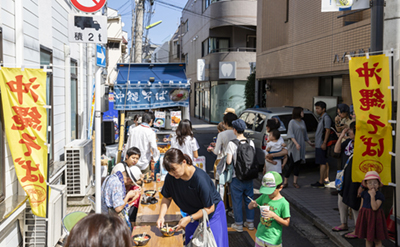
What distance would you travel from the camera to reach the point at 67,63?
7730 mm

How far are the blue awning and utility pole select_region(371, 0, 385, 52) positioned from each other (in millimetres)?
5832

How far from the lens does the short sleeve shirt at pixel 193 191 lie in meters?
3.76

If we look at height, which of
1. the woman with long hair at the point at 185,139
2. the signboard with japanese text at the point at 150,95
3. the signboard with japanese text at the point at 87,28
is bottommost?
the woman with long hair at the point at 185,139

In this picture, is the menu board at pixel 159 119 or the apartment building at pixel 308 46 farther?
the menu board at pixel 159 119

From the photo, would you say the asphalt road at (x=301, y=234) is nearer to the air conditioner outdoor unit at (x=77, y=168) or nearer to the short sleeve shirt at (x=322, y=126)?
the short sleeve shirt at (x=322, y=126)

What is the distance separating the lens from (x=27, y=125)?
419 centimetres

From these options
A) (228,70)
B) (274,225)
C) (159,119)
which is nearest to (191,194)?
(274,225)

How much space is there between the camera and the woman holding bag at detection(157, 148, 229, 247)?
3.69 metres

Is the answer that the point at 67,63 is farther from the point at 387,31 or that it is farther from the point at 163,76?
the point at 387,31

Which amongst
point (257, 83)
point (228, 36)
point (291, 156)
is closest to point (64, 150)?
point (291, 156)

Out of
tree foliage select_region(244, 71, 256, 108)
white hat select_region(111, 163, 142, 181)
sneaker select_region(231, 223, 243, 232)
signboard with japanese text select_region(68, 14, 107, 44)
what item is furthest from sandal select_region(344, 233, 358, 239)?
tree foliage select_region(244, 71, 256, 108)

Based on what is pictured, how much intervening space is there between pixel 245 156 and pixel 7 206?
3.50 m

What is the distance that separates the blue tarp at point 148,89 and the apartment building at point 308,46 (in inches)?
175

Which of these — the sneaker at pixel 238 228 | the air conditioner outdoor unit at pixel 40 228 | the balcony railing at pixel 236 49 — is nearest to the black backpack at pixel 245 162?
the sneaker at pixel 238 228
